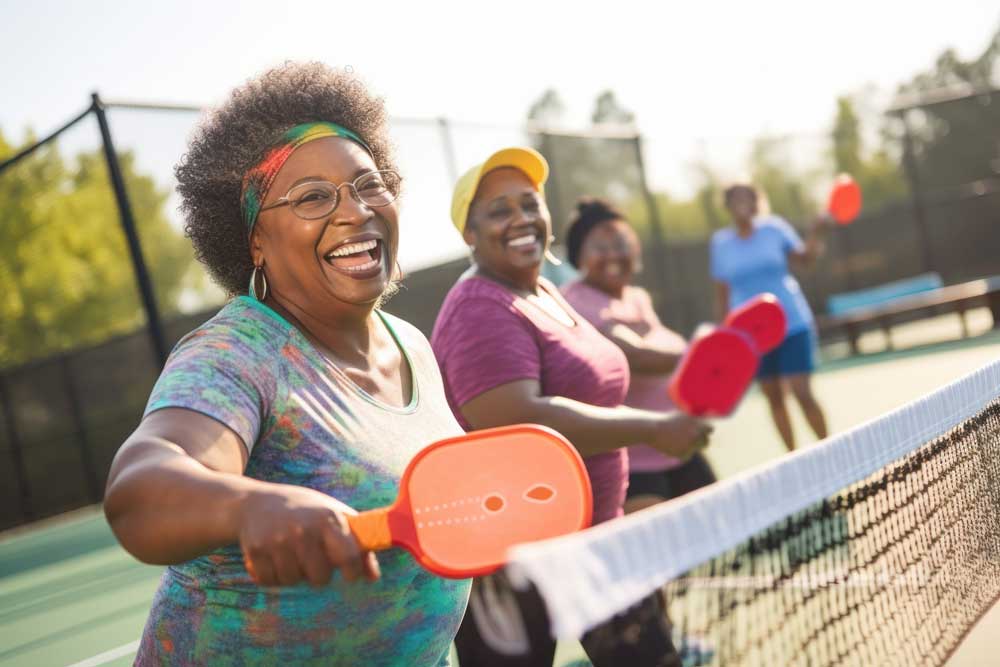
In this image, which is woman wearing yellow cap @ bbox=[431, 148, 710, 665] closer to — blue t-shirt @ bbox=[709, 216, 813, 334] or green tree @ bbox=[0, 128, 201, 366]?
blue t-shirt @ bbox=[709, 216, 813, 334]

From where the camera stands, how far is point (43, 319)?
1869cm

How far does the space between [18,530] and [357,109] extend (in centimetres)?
1179

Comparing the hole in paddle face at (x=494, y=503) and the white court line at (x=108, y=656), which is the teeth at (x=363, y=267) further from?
the white court line at (x=108, y=656)

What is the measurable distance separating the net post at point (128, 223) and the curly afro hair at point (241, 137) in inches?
244

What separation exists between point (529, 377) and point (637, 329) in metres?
1.73

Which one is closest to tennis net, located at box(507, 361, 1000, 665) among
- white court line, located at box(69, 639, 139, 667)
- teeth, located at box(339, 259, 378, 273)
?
teeth, located at box(339, 259, 378, 273)

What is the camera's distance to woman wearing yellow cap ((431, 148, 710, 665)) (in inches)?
112

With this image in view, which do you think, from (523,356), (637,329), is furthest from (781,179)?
(523,356)

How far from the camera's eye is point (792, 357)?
7.03 meters

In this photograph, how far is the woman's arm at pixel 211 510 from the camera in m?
1.39

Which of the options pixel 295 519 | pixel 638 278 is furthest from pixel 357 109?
pixel 638 278

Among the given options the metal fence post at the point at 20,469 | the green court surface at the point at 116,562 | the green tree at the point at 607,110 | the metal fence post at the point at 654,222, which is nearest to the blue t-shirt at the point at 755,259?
the green court surface at the point at 116,562

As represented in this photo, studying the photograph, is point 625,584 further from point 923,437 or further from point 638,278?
point 638,278

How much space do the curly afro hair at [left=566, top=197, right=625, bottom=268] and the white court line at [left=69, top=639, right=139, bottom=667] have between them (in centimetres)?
287
